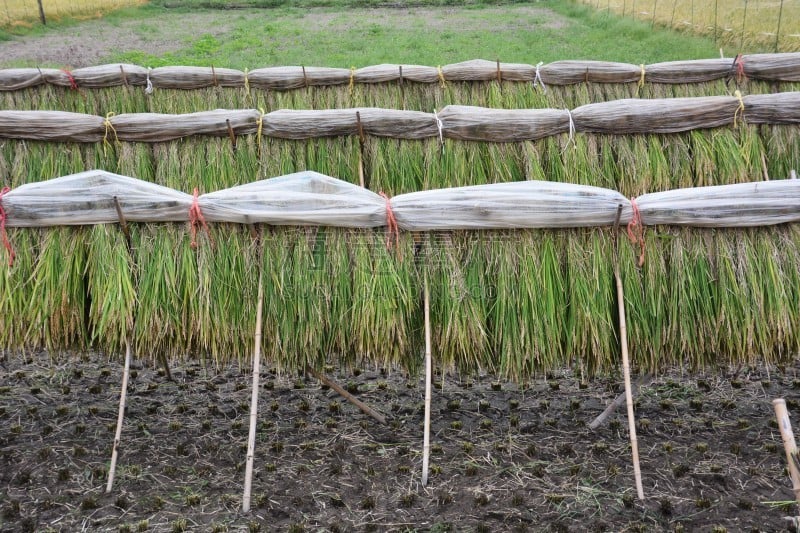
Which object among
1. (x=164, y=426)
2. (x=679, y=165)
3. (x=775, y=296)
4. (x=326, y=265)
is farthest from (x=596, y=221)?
(x=164, y=426)

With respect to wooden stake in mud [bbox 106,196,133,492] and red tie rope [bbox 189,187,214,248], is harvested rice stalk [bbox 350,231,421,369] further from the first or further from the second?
wooden stake in mud [bbox 106,196,133,492]

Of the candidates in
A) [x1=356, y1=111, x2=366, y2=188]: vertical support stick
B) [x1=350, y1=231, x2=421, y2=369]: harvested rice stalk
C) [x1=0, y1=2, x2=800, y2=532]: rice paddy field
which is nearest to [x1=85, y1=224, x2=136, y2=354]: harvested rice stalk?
[x1=0, y1=2, x2=800, y2=532]: rice paddy field

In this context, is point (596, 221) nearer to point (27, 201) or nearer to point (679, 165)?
point (679, 165)

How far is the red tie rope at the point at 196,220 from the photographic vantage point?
377 cm

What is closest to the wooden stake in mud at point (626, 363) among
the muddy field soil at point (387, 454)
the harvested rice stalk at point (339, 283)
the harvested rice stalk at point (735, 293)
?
the muddy field soil at point (387, 454)

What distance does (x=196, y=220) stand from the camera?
12.5ft

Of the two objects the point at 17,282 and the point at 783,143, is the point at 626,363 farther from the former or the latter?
the point at 17,282

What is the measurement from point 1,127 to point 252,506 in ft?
9.79

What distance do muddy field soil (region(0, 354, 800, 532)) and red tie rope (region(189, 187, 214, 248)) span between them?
109cm

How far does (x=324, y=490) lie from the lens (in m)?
3.68

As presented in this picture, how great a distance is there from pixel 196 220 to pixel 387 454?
149 cm

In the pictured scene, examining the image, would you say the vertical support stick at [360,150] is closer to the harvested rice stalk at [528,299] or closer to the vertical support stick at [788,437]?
the harvested rice stalk at [528,299]

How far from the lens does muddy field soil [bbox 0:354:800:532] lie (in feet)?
11.4

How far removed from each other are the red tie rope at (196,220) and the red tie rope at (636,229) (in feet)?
6.66
